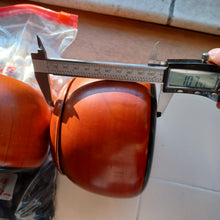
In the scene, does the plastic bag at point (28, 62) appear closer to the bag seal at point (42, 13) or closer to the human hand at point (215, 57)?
the bag seal at point (42, 13)

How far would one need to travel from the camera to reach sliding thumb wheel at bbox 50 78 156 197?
612 millimetres

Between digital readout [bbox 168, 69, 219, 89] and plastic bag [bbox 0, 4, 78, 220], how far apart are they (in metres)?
0.63

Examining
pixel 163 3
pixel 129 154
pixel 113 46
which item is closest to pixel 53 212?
pixel 129 154

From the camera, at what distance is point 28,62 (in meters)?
1.10

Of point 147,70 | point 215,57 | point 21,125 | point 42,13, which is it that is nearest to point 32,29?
point 42,13

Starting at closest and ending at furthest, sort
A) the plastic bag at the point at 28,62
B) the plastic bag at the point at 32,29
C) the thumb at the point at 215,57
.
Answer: the thumb at the point at 215,57 → the plastic bag at the point at 28,62 → the plastic bag at the point at 32,29

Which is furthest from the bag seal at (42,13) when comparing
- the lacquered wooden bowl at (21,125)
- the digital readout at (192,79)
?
the digital readout at (192,79)

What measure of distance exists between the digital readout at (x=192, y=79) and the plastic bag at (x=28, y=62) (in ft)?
2.08

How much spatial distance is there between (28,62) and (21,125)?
534 mm

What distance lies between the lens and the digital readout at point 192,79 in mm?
625

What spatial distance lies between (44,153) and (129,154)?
1.10 ft

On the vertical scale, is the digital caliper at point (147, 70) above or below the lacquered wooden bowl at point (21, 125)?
above

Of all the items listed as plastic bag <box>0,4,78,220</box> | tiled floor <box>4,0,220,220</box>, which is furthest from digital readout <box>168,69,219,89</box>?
plastic bag <box>0,4,78,220</box>

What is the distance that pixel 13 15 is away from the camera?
121 cm
